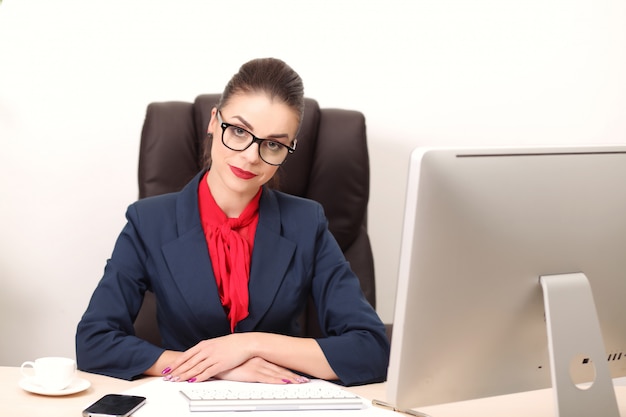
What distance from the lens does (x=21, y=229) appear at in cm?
259

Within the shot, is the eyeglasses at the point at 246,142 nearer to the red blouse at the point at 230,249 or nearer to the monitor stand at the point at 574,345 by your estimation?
the red blouse at the point at 230,249

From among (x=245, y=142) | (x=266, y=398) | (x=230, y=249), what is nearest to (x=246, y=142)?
(x=245, y=142)

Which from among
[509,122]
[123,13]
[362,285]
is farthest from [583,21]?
[123,13]

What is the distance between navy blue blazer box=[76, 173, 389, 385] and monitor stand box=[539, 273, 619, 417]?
59cm

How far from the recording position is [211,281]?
1818mm

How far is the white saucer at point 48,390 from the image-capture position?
1.40 m

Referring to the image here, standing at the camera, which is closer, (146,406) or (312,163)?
(146,406)

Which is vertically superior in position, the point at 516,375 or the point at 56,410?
the point at 516,375

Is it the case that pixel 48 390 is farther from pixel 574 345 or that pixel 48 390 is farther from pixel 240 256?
pixel 574 345

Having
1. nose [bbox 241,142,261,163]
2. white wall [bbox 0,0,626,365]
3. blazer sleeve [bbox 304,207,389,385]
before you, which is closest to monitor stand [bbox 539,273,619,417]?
blazer sleeve [bbox 304,207,389,385]

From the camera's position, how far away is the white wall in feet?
8.34

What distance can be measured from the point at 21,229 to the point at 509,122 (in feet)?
5.55

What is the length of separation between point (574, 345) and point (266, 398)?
0.52 metres

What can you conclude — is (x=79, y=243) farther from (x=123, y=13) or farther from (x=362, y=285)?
(x=362, y=285)
